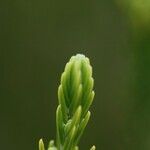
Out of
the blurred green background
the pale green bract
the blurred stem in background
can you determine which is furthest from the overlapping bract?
the blurred green background

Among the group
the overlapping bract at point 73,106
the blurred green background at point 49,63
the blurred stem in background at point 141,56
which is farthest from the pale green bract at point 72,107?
the blurred green background at point 49,63

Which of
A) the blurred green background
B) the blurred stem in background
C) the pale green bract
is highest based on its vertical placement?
the blurred green background

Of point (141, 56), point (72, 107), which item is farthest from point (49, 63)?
point (72, 107)

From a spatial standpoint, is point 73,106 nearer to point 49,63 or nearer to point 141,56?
point 141,56

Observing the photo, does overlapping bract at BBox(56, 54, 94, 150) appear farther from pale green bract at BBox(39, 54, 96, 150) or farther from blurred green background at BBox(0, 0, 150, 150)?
blurred green background at BBox(0, 0, 150, 150)

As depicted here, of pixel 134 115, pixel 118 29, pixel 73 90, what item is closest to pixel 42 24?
pixel 118 29
